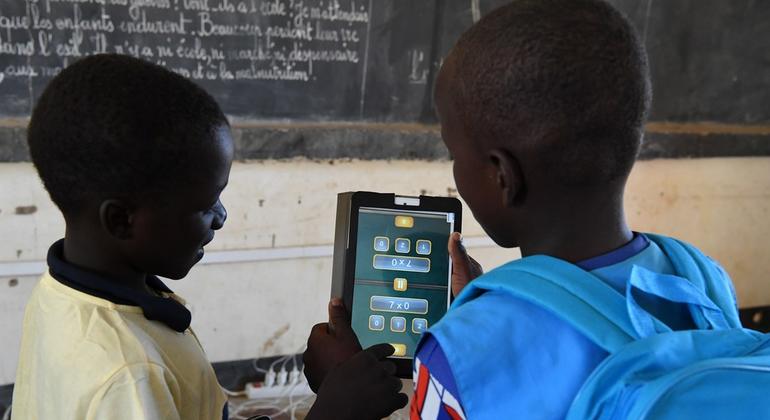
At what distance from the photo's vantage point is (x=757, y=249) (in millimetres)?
2637

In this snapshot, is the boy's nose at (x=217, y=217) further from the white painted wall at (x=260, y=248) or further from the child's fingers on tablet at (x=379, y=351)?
the white painted wall at (x=260, y=248)

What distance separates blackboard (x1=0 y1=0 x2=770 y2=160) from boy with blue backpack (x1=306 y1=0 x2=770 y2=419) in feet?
4.14

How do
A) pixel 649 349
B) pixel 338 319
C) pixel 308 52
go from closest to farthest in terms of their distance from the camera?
pixel 649 349, pixel 338 319, pixel 308 52

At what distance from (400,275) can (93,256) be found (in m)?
0.39

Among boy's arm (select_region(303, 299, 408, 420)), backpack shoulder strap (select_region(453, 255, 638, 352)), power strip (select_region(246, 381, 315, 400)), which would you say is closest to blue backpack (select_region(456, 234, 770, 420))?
backpack shoulder strap (select_region(453, 255, 638, 352))

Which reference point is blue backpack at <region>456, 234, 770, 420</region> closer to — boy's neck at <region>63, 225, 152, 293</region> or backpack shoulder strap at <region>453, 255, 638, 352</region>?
backpack shoulder strap at <region>453, 255, 638, 352</region>

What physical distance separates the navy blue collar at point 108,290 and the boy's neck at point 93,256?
0.05 feet

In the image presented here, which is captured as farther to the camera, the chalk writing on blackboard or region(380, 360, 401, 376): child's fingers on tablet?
the chalk writing on blackboard

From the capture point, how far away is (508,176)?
24.7 inches

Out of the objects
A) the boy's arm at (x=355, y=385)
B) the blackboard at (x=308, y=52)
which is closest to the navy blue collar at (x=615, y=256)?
the boy's arm at (x=355, y=385)

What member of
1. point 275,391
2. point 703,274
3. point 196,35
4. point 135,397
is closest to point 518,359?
point 703,274

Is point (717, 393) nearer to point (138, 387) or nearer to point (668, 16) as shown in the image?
point (138, 387)

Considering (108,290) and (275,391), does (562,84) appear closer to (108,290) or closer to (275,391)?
(108,290)

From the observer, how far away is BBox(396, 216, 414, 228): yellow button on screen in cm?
98
